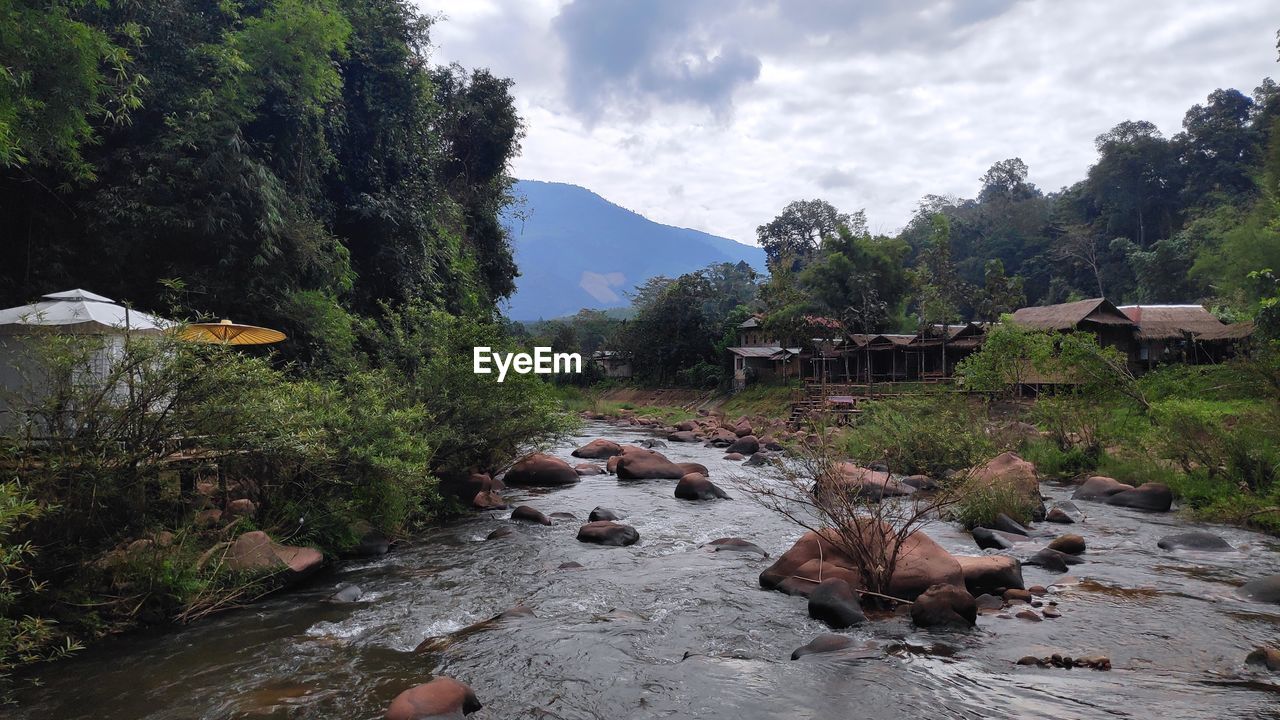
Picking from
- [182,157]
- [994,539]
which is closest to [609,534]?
[994,539]

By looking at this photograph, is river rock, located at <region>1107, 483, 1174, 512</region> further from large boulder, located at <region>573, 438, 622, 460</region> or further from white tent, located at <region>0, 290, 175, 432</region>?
white tent, located at <region>0, 290, 175, 432</region>

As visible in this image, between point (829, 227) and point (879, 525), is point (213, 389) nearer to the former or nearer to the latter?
point (879, 525)

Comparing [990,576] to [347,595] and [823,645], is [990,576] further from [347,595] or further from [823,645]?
[347,595]

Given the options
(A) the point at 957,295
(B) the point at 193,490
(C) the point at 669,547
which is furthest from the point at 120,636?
(A) the point at 957,295

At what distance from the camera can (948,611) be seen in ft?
22.3

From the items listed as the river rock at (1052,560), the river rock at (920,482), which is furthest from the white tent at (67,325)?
the river rock at (920,482)

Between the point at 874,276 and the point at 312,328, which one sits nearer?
the point at 312,328

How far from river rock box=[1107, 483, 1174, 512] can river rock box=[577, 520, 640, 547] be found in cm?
836

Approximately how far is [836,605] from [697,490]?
23.9 feet

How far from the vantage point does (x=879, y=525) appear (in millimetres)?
7207

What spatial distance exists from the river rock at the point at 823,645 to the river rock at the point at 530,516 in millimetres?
6083

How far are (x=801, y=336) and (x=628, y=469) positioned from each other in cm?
2063

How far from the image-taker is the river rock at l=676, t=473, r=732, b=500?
14273mm

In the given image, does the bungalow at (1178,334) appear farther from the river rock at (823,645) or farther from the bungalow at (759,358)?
the river rock at (823,645)
